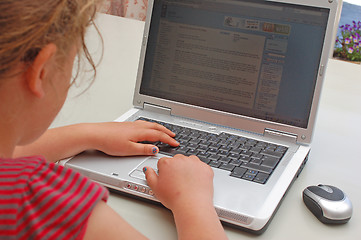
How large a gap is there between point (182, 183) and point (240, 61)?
37 cm

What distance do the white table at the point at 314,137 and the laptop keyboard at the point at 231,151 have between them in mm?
67

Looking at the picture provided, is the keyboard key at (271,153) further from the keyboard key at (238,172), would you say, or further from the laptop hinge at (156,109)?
the laptop hinge at (156,109)

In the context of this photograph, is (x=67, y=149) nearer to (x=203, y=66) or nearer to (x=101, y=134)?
(x=101, y=134)

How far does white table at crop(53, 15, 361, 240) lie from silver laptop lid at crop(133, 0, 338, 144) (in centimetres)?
10

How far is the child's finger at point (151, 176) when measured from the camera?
817mm

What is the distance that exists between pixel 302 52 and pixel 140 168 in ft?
1.37

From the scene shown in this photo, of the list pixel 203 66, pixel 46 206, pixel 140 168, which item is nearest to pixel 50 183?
pixel 46 206

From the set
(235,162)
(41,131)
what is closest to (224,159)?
(235,162)

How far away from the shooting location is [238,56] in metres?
1.05

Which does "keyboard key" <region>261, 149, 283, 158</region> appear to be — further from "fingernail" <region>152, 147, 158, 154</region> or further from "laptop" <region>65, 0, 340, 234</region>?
"fingernail" <region>152, 147, 158, 154</region>

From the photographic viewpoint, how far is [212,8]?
1.07m

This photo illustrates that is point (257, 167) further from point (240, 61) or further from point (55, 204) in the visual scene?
point (55, 204)

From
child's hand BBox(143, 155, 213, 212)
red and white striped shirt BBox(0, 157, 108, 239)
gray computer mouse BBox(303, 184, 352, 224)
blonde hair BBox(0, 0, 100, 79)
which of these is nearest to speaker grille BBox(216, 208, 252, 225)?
child's hand BBox(143, 155, 213, 212)

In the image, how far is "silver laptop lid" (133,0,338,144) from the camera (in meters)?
1.00
